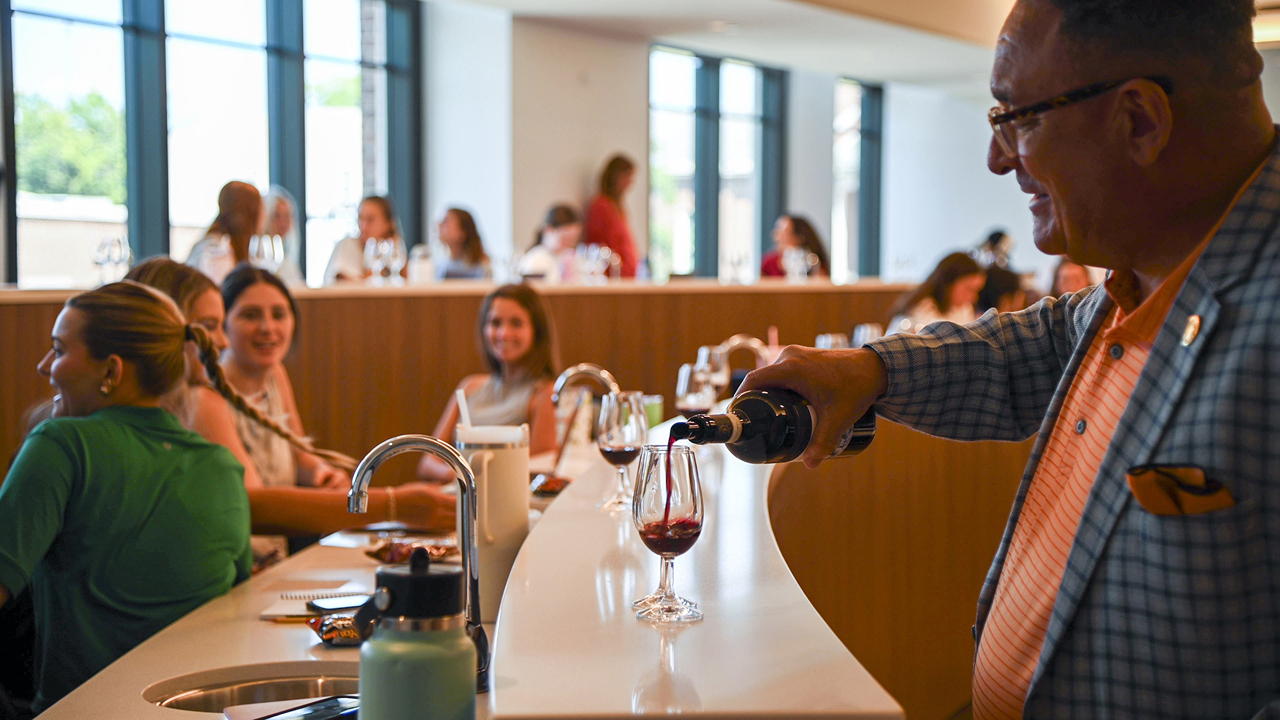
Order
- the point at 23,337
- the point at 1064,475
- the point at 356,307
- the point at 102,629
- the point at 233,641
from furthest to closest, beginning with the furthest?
the point at 356,307
the point at 23,337
the point at 102,629
the point at 233,641
the point at 1064,475

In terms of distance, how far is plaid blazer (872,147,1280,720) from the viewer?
0.93 m

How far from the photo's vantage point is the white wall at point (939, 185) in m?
12.6

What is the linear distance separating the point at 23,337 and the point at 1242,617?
3.41 meters

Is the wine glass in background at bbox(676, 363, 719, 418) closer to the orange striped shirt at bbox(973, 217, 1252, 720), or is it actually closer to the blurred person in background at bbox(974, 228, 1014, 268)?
the orange striped shirt at bbox(973, 217, 1252, 720)

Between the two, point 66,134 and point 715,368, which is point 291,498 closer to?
point 715,368

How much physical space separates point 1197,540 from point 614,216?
301 inches

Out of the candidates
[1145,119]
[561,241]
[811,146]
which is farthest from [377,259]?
[811,146]

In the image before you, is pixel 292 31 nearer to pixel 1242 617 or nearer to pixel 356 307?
pixel 356 307

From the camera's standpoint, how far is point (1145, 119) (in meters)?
1.01

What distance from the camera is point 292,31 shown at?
758cm

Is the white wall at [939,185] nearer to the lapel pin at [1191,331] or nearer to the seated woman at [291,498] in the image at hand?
the seated woman at [291,498]

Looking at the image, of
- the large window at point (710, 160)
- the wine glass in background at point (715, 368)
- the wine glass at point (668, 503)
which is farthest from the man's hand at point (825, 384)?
the large window at point (710, 160)

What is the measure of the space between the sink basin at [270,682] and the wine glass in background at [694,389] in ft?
4.70

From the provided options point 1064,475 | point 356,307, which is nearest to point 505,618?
point 1064,475
